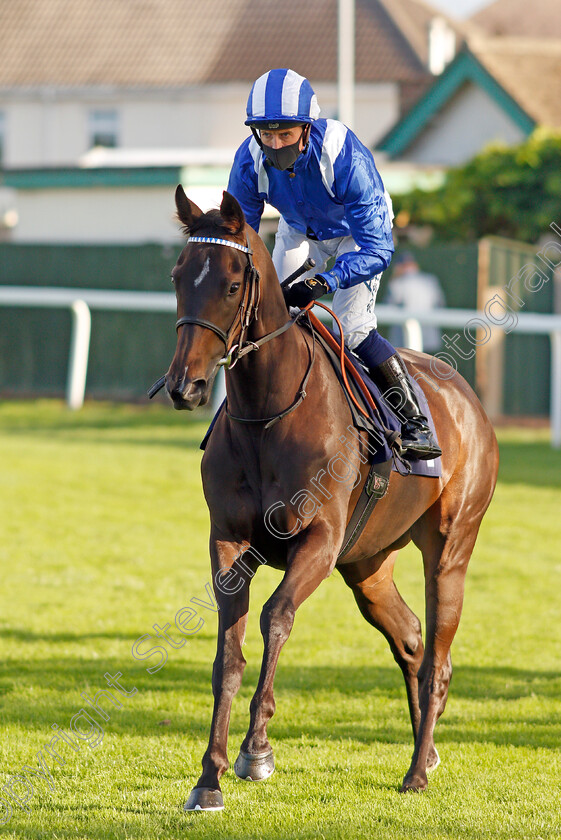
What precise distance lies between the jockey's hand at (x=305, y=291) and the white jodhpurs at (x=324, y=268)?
0.98 feet

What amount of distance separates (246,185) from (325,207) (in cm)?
32

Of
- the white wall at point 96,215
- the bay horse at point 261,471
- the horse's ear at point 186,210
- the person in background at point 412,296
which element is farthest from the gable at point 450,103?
the horse's ear at point 186,210

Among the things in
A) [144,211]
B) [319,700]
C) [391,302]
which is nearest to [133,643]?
[319,700]

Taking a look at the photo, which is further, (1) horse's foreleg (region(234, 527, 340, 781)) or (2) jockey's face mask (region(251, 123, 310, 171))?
(2) jockey's face mask (region(251, 123, 310, 171))

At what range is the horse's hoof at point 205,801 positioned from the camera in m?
3.72

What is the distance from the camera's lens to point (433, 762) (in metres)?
4.50

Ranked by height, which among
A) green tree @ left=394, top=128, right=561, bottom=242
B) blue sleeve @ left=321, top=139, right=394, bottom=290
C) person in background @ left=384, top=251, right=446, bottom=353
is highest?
blue sleeve @ left=321, top=139, right=394, bottom=290

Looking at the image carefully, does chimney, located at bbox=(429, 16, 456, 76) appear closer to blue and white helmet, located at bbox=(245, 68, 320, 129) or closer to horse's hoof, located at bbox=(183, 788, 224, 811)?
blue and white helmet, located at bbox=(245, 68, 320, 129)

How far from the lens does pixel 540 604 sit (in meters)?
7.47

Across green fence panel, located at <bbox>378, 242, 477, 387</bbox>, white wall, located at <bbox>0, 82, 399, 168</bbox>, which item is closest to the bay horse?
green fence panel, located at <bbox>378, 242, 477, 387</bbox>

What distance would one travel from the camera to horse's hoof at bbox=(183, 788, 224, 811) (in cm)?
372

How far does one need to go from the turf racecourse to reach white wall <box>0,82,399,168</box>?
2071cm

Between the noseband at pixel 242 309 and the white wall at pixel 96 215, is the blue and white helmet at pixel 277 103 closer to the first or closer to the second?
the noseband at pixel 242 309

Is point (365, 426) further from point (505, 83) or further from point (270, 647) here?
point (505, 83)
